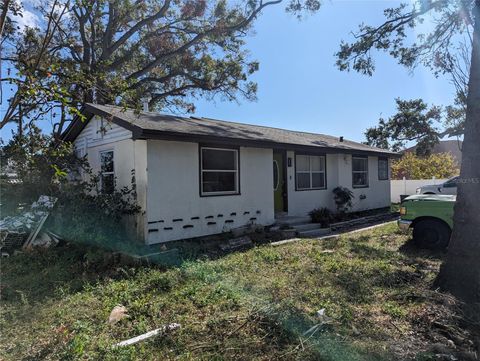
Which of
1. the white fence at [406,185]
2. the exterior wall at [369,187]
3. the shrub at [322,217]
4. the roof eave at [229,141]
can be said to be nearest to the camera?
the roof eave at [229,141]

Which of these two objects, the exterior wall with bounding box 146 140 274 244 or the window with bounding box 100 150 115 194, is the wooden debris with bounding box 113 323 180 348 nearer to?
the exterior wall with bounding box 146 140 274 244

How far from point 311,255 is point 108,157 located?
243 inches

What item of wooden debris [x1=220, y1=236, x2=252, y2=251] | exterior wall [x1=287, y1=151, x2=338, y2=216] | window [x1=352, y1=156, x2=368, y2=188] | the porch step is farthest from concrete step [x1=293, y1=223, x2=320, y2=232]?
window [x1=352, y1=156, x2=368, y2=188]

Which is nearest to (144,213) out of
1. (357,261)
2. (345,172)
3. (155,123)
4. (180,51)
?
(155,123)

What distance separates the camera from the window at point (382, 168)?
16656 millimetres

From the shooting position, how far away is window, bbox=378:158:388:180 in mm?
16656

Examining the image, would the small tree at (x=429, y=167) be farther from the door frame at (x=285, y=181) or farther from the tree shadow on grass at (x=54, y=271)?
the tree shadow on grass at (x=54, y=271)

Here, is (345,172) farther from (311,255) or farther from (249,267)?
(249,267)

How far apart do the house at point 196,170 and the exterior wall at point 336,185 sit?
0.05 meters

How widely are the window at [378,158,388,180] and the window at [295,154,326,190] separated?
172 inches

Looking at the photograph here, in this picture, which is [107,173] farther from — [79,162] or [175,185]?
[175,185]

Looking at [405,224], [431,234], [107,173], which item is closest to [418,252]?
[431,234]

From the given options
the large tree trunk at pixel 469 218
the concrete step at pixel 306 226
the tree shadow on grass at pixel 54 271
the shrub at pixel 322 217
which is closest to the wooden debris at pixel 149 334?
the tree shadow on grass at pixel 54 271

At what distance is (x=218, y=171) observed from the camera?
10.1 metres
